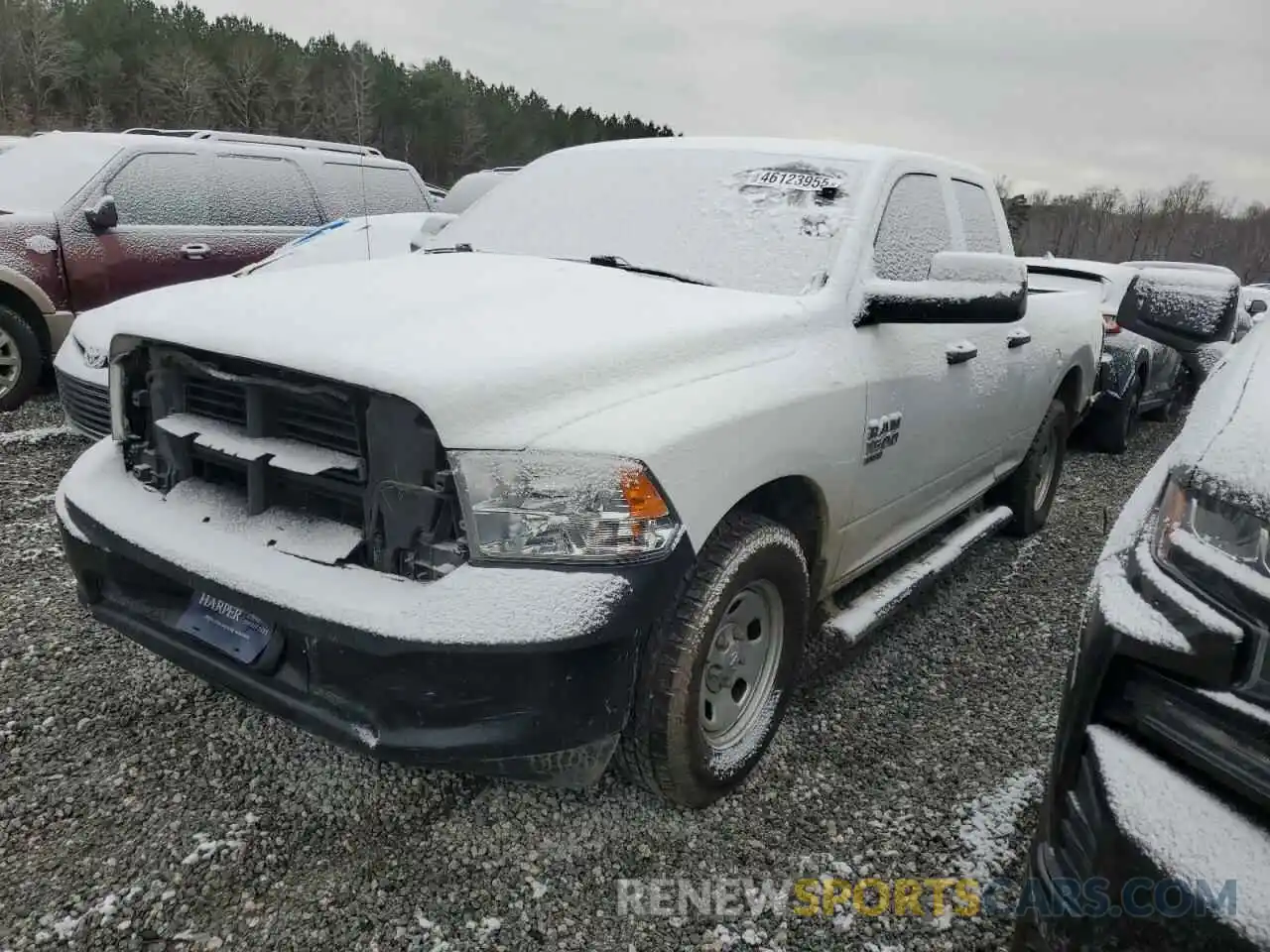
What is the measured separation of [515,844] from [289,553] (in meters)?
0.94

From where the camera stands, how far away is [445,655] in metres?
1.81

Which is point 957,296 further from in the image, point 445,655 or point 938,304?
point 445,655

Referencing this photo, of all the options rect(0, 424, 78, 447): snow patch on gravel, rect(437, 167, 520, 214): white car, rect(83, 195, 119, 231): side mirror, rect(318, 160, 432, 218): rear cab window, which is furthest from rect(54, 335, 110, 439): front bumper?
A: rect(437, 167, 520, 214): white car

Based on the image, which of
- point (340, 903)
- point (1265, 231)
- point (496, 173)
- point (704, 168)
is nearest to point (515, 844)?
point (340, 903)

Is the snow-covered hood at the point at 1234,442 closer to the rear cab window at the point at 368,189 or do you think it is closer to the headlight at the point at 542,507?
the headlight at the point at 542,507

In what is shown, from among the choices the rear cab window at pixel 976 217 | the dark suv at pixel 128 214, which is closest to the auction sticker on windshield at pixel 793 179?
the rear cab window at pixel 976 217

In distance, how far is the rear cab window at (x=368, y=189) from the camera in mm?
7438

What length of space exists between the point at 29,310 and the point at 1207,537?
680 cm

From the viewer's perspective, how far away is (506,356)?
6.54ft

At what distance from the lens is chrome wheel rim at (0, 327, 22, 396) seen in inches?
229

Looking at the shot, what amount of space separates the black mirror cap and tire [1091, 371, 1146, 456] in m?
5.20

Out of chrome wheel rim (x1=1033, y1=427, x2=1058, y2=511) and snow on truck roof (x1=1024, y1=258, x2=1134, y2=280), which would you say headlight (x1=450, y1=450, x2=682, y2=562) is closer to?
chrome wheel rim (x1=1033, y1=427, x2=1058, y2=511)

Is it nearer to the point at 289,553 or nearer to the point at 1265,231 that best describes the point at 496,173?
the point at 289,553

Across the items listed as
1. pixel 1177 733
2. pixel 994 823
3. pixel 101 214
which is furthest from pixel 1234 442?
pixel 101 214
